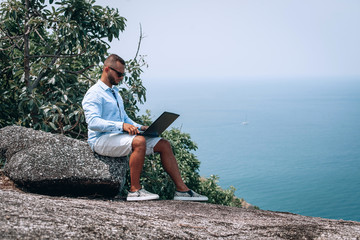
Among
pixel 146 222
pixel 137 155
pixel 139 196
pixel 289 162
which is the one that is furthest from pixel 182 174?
pixel 289 162

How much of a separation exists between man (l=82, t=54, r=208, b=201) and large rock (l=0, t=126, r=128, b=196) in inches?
9.2

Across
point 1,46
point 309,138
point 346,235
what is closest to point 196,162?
point 1,46

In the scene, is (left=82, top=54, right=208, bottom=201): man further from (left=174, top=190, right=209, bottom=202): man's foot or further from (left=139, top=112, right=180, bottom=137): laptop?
(left=174, top=190, right=209, bottom=202): man's foot

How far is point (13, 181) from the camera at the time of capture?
678 centimetres

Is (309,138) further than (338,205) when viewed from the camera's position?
Yes

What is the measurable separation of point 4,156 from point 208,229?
4.06 meters

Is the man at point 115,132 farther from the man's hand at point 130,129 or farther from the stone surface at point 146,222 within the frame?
the stone surface at point 146,222

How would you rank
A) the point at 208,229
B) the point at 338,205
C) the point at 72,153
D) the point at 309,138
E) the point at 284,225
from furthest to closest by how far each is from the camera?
the point at 309,138
the point at 338,205
the point at 72,153
the point at 284,225
the point at 208,229

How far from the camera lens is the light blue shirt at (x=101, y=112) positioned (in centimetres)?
Result: 637

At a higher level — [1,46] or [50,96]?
[1,46]

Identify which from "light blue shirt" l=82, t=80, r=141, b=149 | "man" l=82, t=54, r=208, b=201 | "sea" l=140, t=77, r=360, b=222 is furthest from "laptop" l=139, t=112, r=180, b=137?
"sea" l=140, t=77, r=360, b=222

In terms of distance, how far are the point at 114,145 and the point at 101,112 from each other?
0.58 m

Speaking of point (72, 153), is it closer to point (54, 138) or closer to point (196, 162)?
point (54, 138)

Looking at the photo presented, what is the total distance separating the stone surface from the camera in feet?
13.5
